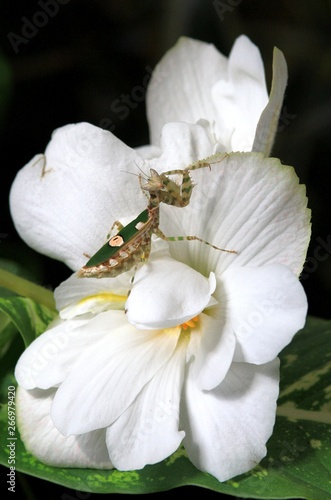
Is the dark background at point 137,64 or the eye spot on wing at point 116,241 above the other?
the eye spot on wing at point 116,241

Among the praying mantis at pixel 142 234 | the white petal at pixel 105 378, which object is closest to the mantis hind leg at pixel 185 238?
the praying mantis at pixel 142 234

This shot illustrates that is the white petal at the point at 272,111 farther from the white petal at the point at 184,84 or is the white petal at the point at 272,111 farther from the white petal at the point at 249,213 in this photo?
the white petal at the point at 184,84

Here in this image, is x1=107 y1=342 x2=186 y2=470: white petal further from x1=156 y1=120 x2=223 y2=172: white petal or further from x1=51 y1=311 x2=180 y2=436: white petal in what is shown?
x1=156 y1=120 x2=223 y2=172: white petal

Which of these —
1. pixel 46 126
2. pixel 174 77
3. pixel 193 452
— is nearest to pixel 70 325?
pixel 193 452

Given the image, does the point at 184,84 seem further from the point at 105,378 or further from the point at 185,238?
the point at 105,378

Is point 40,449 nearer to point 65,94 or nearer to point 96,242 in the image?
point 96,242

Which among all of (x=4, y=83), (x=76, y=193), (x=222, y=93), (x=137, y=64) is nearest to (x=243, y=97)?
(x=222, y=93)
